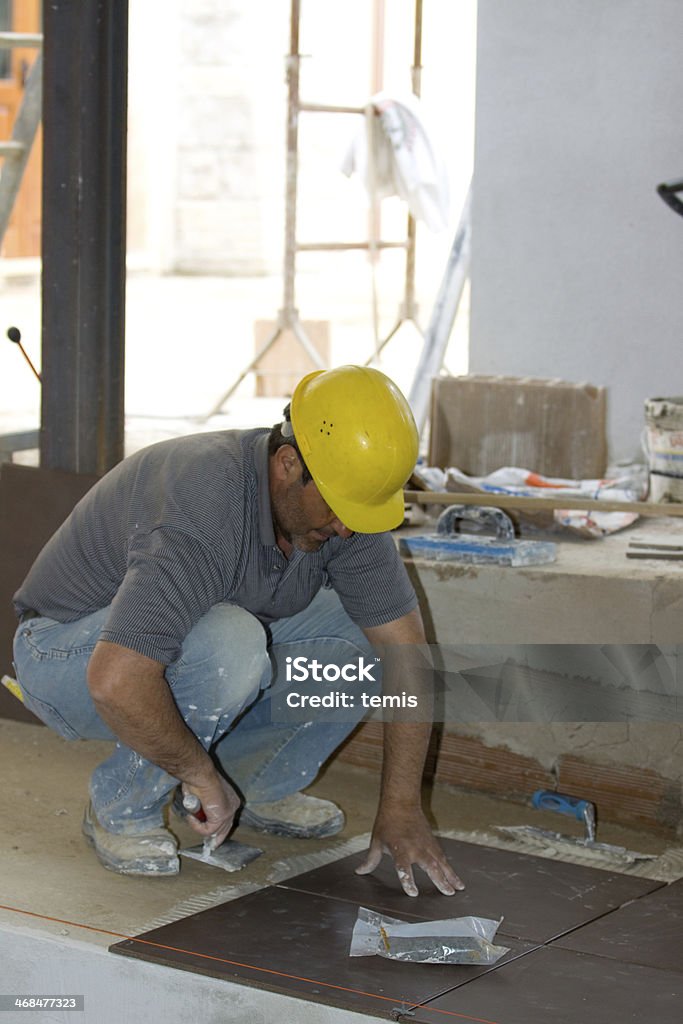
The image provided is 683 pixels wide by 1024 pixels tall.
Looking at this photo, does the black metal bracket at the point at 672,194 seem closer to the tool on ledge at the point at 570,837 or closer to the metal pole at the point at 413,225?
the tool on ledge at the point at 570,837

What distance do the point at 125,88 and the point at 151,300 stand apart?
697cm

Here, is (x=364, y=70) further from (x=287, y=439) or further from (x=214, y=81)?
(x=287, y=439)

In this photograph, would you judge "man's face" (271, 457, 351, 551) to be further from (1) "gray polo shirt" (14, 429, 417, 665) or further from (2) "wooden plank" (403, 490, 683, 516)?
(2) "wooden plank" (403, 490, 683, 516)

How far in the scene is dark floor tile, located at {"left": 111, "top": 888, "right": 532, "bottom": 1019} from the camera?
2133mm

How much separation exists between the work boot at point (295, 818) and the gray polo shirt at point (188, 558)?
421 mm

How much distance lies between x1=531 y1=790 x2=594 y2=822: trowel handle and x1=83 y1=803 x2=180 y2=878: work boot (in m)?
0.83

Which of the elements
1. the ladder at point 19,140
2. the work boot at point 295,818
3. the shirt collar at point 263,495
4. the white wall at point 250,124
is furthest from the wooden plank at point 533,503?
the white wall at point 250,124

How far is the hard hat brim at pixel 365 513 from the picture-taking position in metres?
2.41

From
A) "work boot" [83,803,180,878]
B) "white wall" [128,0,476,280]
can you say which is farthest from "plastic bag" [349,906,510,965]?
"white wall" [128,0,476,280]

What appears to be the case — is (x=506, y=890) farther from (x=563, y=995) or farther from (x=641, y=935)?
(x=563, y=995)

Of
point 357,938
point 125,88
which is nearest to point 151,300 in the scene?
point 125,88

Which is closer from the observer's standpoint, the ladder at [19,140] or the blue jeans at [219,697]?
the blue jeans at [219,697]

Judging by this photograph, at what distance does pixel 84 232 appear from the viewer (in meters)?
3.44

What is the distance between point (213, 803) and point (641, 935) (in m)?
0.76
